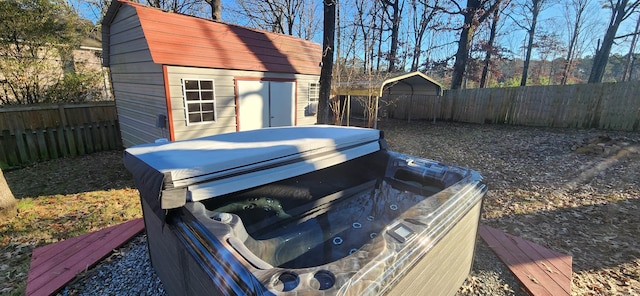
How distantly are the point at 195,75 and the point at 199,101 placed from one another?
469 millimetres

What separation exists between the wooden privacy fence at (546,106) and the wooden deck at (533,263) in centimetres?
833

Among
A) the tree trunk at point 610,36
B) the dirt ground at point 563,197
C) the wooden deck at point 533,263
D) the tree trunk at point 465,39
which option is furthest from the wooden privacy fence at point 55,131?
the tree trunk at point 610,36

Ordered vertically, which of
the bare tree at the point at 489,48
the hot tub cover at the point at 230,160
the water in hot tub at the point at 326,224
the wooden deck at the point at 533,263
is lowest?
the wooden deck at the point at 533,263

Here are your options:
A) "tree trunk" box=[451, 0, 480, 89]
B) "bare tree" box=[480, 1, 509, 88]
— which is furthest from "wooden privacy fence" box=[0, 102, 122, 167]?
"bare tree" box=[480, 1, 509, 88]

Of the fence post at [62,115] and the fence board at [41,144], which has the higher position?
the fence post at [62,115]

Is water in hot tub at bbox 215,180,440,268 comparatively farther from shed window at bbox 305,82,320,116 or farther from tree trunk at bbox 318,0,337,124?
shed window at bbox 305,82,320,116

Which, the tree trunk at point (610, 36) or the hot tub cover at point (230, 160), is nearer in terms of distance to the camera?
the hot tub cover at point (230, 160)

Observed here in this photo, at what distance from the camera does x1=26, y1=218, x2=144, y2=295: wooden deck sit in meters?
2.14

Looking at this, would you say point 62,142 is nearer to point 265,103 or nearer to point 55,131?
point 55,131

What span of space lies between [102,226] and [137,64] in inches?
124

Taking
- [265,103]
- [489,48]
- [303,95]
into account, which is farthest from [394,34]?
[265,103]

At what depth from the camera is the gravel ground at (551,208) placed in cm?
225

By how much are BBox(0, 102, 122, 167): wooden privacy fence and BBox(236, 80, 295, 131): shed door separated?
383 cm

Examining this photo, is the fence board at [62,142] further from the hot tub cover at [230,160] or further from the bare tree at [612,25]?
the bare tree at [612,25]
